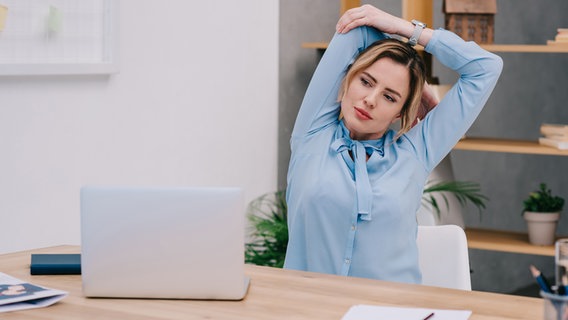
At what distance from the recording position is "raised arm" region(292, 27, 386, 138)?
2441 mm

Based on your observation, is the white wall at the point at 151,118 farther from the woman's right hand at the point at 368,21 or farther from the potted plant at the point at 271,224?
the woman's right hand at the point at 368,21

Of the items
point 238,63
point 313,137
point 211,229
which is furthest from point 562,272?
point 238,63

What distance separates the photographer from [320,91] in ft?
8.04

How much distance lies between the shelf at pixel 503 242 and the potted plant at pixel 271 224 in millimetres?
164

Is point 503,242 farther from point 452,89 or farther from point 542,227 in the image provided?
point 452,89

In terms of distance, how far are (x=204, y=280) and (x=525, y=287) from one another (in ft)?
13.0

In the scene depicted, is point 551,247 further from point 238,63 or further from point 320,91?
point 320,91

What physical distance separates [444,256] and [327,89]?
52 centimetres

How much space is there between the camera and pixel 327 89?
8.06 ft

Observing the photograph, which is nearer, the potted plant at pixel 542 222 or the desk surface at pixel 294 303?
the desk surface at pixel 294 303

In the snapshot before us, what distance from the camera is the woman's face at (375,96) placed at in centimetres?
236

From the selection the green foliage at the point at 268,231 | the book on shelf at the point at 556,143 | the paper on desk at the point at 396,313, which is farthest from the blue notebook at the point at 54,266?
the book on shelf at the point at 556,143

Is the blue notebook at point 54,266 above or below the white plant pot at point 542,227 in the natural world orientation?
above

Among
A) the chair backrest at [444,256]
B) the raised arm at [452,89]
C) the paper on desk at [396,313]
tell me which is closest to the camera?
the paper on desk at [396,313]
